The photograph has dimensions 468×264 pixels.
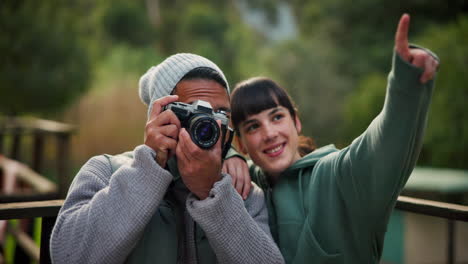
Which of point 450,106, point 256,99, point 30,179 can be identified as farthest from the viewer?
point 450,106

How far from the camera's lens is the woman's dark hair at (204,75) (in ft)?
4.14

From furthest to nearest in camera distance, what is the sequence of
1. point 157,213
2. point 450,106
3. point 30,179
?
point 450,106 < point 30,179 < point 157,213

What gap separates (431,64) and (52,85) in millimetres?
10357

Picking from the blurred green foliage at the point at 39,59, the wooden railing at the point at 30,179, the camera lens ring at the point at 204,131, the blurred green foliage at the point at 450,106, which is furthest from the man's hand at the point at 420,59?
the blurred green foliage at the point at 39,59

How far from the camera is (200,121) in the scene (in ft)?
3.51

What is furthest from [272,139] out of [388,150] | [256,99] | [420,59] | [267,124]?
[420,59]

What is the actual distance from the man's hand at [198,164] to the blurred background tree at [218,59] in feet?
21.1

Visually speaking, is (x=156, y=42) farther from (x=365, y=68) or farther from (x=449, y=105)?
(x=449, y=105)

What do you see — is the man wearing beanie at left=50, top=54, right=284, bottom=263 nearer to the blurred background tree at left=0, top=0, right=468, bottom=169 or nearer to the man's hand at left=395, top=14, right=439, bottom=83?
the man's hand at left=395, top=14, right=439, bottom=83

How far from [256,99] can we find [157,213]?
1.89 ft

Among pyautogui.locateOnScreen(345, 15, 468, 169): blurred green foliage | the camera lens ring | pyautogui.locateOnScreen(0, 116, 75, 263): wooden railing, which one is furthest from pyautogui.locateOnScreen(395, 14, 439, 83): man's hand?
pyautogui.locateOnScreen(345, 15, 468, 169): blurred green foliage

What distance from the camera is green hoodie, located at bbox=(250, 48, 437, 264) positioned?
94 centimetres

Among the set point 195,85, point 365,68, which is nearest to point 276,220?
point 195,85

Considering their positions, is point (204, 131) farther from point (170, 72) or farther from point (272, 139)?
point (272, 139)
